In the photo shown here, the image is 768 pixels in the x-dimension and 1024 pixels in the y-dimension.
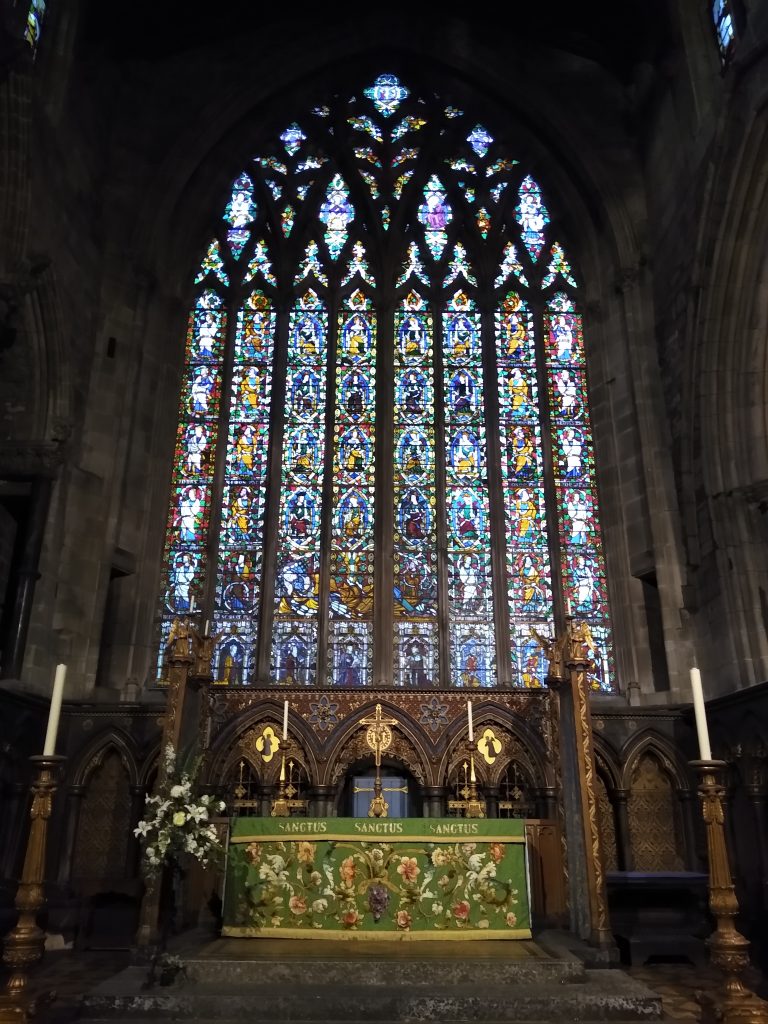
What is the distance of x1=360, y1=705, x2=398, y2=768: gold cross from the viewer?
8.58 meters

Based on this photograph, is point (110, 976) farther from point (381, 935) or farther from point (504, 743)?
point (504, 743)


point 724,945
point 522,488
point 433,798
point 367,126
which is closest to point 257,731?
point 433,798

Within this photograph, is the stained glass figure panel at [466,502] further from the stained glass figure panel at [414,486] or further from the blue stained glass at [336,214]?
the blue stained glass at [336,214]

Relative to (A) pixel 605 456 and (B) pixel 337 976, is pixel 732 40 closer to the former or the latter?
(A) pixel 605 456

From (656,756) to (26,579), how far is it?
25.0ft

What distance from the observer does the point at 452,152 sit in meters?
14.4

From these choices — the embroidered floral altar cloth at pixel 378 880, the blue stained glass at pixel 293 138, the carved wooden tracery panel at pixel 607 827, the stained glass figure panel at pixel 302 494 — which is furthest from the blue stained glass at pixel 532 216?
the embroidered floral altar cloth at pixel 378 880

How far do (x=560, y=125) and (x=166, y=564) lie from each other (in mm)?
9232

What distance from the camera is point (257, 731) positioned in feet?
32.6

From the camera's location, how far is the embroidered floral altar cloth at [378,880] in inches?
267

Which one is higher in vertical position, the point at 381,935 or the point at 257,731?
the point at 257,731

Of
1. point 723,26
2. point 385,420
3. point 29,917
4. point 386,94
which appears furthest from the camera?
point 386,94

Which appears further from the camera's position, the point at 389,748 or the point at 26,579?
the point at 389,748

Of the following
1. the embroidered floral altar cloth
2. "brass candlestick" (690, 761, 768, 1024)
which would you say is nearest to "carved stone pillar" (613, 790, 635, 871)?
the embroidered floral altar cloth
